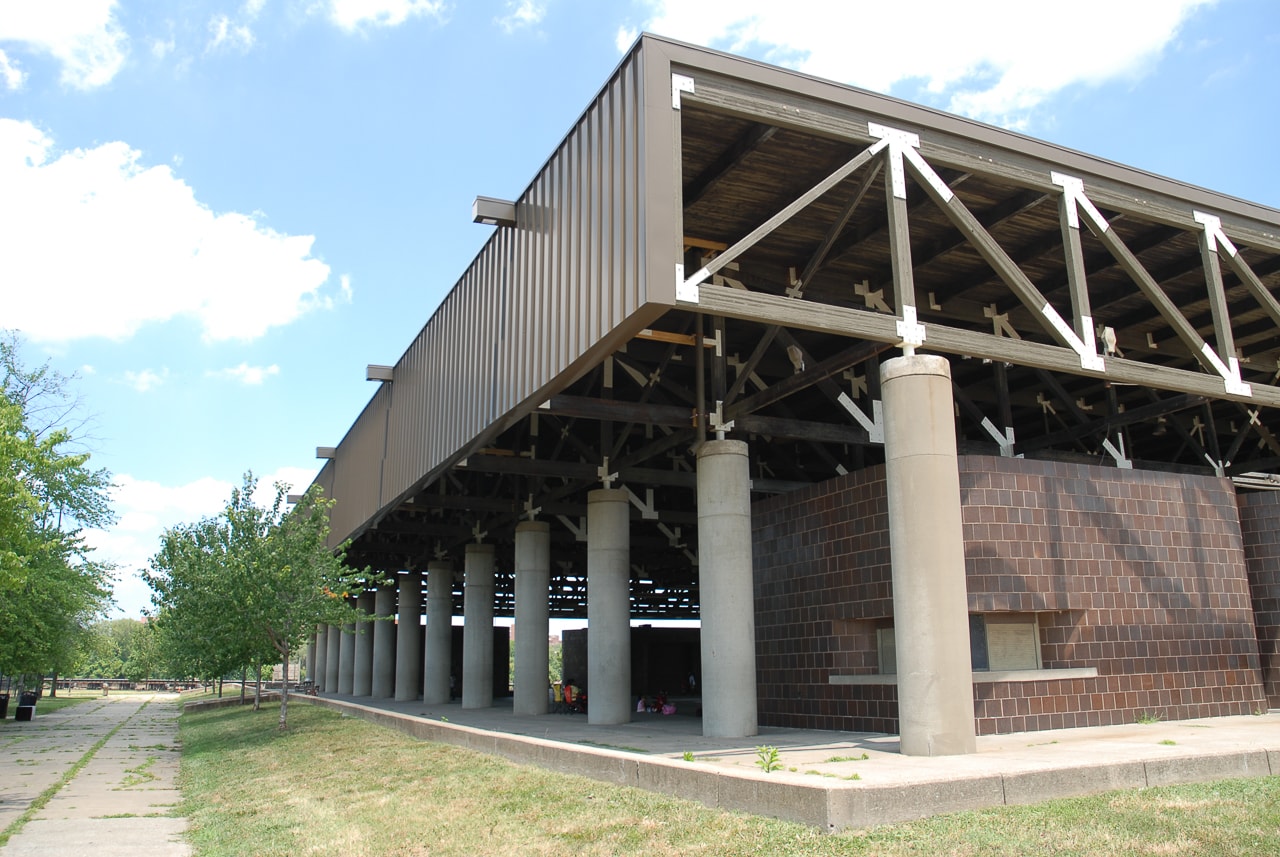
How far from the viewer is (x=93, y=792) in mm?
16594

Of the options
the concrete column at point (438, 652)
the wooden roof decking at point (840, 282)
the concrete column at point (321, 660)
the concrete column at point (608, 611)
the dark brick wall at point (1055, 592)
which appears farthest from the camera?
the concrete column at point (321, 660)

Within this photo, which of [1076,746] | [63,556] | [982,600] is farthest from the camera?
[63,556]

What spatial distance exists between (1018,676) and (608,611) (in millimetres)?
8783

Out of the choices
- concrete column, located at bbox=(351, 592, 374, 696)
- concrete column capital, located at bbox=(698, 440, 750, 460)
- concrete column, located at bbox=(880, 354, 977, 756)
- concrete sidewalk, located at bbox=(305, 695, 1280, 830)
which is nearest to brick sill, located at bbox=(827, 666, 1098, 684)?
concrete sidewalk, located at bbox=(305, 695, 1280, 830)

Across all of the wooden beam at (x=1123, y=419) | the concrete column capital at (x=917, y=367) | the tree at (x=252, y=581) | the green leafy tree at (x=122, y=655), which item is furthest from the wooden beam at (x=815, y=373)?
the green leafy tree at (x=122, y=655)

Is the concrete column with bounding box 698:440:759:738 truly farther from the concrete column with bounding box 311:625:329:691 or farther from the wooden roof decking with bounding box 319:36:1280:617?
the concrete column with bounding box 311:625:329:691

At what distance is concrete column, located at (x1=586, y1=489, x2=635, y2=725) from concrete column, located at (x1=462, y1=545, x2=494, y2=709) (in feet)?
33.4

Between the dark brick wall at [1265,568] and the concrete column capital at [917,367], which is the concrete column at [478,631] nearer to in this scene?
the dark brick wall at [1265,568]

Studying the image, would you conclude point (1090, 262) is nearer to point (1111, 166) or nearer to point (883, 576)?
point (1111, 166)

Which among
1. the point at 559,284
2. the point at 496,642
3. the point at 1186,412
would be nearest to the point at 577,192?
the point at 559,284

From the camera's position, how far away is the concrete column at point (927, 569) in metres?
11.6

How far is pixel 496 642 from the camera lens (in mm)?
46344

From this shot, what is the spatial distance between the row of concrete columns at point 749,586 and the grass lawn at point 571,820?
3.10m

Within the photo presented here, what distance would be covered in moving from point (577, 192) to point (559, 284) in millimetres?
1444
